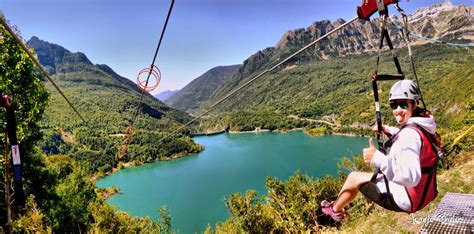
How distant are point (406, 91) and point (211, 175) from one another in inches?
2124

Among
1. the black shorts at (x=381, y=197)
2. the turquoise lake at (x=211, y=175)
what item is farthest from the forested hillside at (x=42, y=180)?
the turquoise lake at (x=211, y=175)

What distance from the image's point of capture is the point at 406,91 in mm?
2109

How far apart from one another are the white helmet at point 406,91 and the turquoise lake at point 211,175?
2872cm

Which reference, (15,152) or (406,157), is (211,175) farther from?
(15,152)

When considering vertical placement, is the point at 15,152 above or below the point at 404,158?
above

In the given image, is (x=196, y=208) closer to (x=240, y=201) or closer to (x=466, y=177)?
(x=240, y=201)

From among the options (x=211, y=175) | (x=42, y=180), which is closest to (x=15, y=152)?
(x=42, y=180)

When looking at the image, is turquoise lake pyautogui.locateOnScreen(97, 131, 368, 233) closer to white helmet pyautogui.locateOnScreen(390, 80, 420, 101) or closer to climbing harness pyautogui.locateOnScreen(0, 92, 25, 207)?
white helmet pyautogui.locateOnScreen(390, 80, 420, 101)

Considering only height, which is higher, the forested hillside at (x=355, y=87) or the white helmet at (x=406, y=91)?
the forested hillside at (x=355, y=87)

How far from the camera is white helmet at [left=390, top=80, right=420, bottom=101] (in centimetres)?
210

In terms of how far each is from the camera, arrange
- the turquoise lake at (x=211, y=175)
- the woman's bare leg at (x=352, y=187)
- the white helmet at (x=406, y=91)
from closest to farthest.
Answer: the white helmet at (x=406, y=91) → the woman's bare leg at (x=352, y=187) → the turquoise lake at (x=211, y=175)

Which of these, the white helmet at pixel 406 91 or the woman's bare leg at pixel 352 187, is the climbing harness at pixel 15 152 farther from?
the white helmet at pixel 406 91

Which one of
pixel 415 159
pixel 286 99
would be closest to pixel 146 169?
pixel 415 159

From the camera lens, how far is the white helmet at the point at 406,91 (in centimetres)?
210
